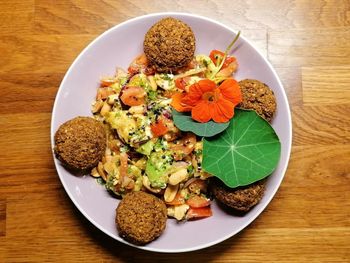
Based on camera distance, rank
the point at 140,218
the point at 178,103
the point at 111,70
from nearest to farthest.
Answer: the point at 140,218 < the point at 178,103 < the point at 111,70

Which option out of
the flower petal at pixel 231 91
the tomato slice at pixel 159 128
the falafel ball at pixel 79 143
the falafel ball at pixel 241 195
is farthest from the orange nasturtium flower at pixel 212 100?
the falafel ball at pixel 79 143

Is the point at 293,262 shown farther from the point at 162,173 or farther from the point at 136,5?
the point at 136,5

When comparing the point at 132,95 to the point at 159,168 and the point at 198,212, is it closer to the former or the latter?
the point at 159,168

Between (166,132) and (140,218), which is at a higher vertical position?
(166,132)

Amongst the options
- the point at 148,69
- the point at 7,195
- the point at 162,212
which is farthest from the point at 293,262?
the point at 7,195

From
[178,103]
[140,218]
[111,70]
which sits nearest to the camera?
[140,218]

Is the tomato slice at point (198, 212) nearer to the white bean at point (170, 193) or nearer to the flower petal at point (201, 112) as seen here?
the white bean at point (170, 193)

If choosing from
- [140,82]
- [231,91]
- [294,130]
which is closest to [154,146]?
[140,82]
